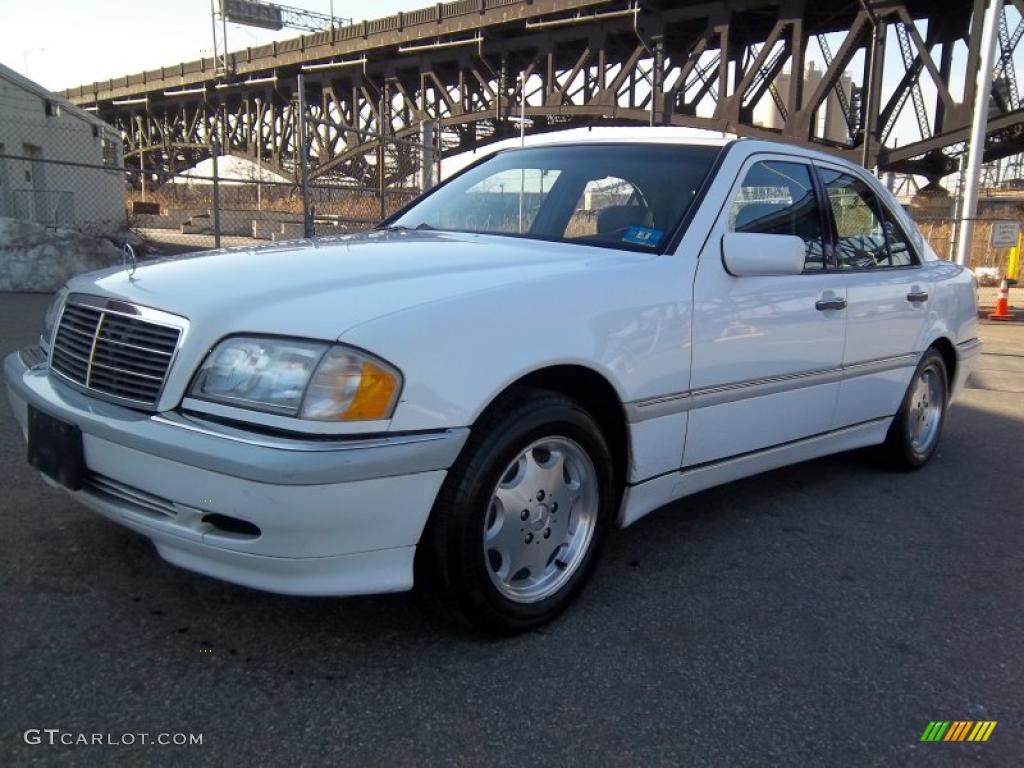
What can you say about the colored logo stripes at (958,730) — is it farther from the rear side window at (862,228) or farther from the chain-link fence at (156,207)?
the chain-link fence at (156,207)

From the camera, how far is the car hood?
230 cm

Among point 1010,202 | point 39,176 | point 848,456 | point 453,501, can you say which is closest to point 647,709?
point 453,501

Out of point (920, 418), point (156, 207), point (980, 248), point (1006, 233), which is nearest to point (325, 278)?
point (920, 418)

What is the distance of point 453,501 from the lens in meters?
2.35

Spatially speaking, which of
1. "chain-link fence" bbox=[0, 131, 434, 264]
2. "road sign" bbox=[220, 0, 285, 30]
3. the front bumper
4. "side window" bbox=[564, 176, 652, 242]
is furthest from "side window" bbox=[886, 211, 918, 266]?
"road sign" bbox=[220, 0, 285, 30]

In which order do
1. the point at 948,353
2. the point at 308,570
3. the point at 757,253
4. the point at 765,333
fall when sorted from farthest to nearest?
the point at 948,353 < the point at 765,333 < the point at 757,253 < the point at 308,570

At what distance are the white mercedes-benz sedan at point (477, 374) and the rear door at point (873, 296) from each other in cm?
4

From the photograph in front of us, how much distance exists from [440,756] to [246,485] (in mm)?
827

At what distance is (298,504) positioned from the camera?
2100 mm

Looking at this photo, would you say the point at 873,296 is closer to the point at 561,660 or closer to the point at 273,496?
the point at 561,660

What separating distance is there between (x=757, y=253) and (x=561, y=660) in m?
1.63

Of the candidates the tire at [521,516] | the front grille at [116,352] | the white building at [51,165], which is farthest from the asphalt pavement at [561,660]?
the white building at [51,165]

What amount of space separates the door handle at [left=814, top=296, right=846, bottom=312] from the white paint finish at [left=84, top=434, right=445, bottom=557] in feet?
6.83

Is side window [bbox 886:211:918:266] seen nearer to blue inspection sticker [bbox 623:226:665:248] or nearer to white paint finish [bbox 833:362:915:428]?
white paint finish [bbox 833:362:915:428]
